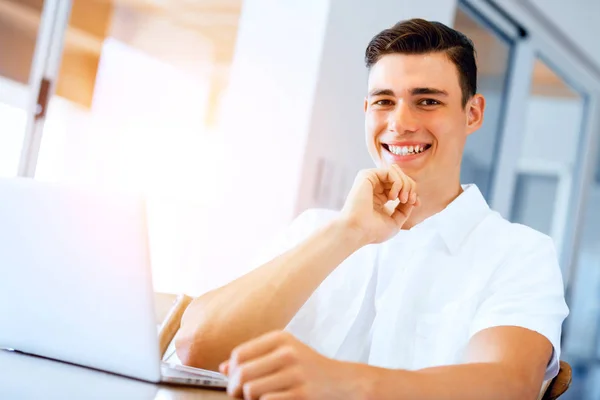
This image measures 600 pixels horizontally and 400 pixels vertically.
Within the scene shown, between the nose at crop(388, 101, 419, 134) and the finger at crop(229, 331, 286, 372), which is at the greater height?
the nose at crop(388, 101, 419, 134)

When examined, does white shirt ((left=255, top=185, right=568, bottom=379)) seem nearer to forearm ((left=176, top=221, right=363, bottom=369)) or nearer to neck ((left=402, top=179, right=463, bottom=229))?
neck ((left=402, top=179, right=463, bottom=229))

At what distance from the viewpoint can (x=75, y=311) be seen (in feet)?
3.39

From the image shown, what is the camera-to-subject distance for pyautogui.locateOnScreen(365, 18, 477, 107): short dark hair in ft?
6.19

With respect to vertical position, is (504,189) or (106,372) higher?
(504,189)

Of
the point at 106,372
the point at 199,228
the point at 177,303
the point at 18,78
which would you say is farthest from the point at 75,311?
the point at 18,78

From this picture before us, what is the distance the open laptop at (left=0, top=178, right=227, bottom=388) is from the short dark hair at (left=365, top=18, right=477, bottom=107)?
112 centimetres

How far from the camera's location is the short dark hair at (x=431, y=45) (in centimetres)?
189

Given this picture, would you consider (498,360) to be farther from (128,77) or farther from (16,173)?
(128,77)

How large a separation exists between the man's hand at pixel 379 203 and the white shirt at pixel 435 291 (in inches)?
4.8

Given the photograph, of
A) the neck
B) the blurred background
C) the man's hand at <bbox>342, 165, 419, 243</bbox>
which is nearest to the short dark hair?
the neck

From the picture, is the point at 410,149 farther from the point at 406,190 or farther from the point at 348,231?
the point at 348,231

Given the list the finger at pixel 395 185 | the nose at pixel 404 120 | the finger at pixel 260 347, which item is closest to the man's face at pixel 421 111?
the nose at pixel 404 120

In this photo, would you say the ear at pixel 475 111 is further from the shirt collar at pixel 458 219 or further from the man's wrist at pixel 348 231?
the man's wrist at pixel 348 231

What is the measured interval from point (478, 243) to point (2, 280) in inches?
40.4
